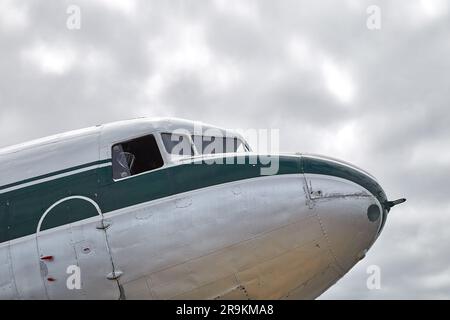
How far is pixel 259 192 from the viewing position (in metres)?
11.7

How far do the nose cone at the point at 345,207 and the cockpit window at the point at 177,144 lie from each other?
7.17 feet

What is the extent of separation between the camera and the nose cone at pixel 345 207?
456 inches

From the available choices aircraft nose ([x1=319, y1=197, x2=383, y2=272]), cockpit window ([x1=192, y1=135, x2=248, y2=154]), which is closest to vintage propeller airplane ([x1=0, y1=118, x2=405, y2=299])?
aircraft nose ([x1=319, y1=197, x2=383, y2=272])

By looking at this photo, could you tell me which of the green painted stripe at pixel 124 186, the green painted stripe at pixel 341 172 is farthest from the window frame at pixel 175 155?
the green painted stripe at pixel 341 172

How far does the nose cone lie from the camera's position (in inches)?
456

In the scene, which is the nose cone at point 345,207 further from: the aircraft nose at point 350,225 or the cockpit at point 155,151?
the cockpit at point 155,151

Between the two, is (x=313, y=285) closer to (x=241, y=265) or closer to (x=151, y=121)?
(x=241, y=265)

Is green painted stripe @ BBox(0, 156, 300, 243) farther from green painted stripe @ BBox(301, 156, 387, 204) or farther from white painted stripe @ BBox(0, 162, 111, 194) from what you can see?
green painted stripe @ BBox(301, 156, 387, 204)

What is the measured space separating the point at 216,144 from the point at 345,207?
9.63 feet

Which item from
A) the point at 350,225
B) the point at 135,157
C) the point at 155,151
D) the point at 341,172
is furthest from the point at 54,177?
the point at 350,225

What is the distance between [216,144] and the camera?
1330 cm

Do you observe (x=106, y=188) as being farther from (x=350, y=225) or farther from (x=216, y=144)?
(x=350, y=225)
